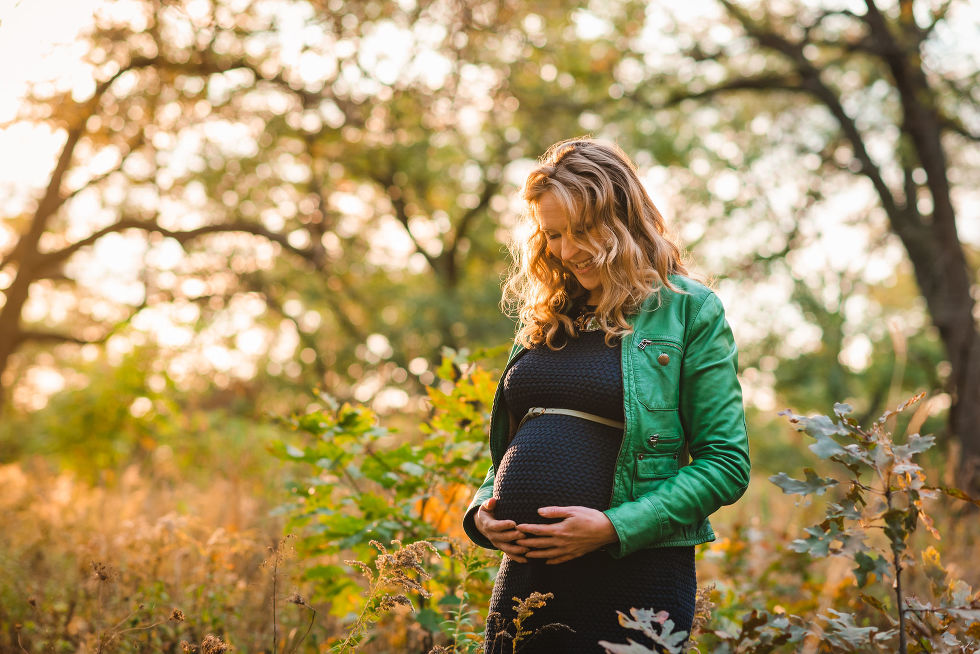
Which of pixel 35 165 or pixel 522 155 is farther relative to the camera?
pixel 522 155

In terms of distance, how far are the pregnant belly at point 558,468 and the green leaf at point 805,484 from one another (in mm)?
421

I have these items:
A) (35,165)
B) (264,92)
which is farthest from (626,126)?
(35,165)

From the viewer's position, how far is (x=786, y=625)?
83.7 inches

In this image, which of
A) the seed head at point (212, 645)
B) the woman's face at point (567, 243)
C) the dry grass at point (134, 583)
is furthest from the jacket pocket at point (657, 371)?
the dry grass at point (134, 583)

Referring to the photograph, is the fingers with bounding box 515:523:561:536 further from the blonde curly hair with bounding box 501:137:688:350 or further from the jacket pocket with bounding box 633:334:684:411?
the blonde curly hair with bounding box 501:137:688:350

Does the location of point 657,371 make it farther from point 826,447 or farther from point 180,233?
point 180,233

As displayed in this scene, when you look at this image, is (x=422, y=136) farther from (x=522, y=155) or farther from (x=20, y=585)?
(x=20, y=585)

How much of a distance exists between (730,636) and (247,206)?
13.8 meters

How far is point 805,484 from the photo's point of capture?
2.02 meters

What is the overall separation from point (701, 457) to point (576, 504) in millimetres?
320

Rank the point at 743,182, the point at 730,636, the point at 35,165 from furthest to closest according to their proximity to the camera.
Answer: the point at 743,182, the point at 35,165, the point at 730,636

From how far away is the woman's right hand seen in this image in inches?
76.7

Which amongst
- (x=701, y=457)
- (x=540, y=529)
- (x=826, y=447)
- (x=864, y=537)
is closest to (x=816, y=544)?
(x=864, y=537)

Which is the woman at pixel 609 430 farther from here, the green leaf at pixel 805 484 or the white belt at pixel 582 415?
the green leaf at pixel 805 484
